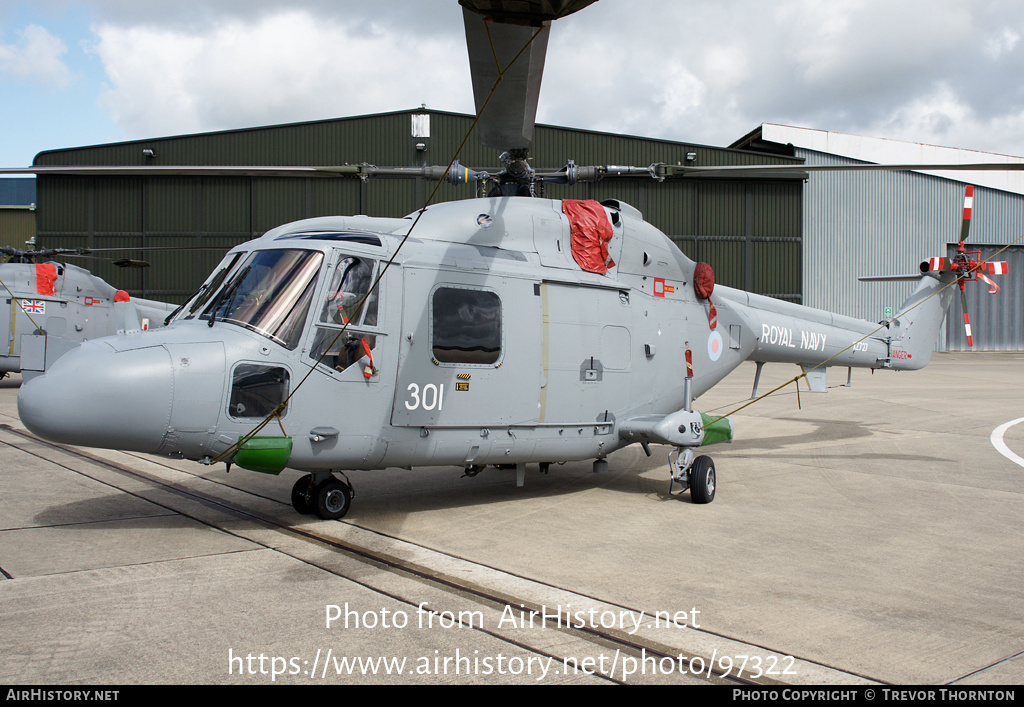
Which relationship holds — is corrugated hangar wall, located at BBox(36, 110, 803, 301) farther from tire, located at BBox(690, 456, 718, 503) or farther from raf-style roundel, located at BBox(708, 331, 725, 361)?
tire, located at BBox(690, 456, 718, 503)

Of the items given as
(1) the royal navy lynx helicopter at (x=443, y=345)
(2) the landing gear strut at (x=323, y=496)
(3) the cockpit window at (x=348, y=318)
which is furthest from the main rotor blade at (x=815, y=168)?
(2) the landing gear strut at (x=323, y=496)

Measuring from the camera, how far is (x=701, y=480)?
7.65m

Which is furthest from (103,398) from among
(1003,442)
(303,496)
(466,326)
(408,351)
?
(1003,442)

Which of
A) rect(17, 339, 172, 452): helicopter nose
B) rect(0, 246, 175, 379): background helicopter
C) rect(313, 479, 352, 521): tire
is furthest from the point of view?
rect(0, 246, 175, 379): background helicopter

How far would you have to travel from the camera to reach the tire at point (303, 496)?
6.78m

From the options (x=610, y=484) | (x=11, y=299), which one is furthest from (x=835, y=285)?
(x=11, y=299)

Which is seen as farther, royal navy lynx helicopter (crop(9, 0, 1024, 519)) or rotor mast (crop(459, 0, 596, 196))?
royal navy lynx helicopter (crop(9, 0, 1024, 519))

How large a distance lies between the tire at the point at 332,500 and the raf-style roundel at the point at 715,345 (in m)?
4.83

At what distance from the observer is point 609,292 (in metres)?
7.95

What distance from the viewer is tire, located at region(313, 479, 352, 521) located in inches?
260

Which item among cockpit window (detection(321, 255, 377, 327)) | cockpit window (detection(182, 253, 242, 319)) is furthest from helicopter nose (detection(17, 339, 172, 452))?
cockpit window (detection(321, 255, 377, 327))

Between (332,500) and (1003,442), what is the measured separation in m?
10.8

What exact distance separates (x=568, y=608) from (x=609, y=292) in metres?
4.11

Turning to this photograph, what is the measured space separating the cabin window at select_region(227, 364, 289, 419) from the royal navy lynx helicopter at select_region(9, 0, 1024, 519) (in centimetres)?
1
